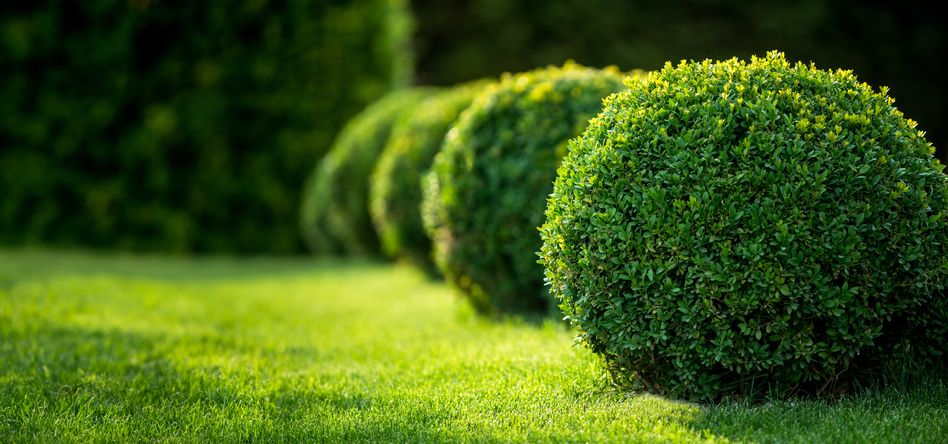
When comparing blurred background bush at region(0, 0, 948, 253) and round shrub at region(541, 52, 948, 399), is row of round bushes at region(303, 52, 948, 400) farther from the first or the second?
blurred background bush at region(0, 0, 948, 253)

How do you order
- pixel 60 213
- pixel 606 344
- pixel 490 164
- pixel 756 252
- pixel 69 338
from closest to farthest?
pixel 756 252 → pixel 606 344 → pixel 69 338 → pixel 490 164 → pixel 60 213

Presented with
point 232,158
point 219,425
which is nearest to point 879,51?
point 232,158

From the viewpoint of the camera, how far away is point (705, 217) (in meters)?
3.88

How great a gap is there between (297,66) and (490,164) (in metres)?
9.23

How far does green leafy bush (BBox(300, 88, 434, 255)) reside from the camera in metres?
11.9

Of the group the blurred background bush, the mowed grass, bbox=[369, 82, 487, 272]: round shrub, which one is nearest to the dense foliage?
the blurred background bush

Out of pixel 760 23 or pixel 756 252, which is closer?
pixel 756 252

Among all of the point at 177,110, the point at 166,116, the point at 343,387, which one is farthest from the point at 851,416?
the point at 177,110

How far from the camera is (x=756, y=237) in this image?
12.5 feet

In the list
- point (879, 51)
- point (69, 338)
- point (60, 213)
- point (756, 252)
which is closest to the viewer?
point (756, 252)

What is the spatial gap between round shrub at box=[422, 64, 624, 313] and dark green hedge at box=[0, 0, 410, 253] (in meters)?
8.62

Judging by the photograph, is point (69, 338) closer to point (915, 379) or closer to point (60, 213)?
point (915, 379)

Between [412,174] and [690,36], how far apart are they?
14123 mm

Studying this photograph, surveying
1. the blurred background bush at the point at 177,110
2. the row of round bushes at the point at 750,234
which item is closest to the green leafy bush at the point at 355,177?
the blurred background bush at the point at 177,110
